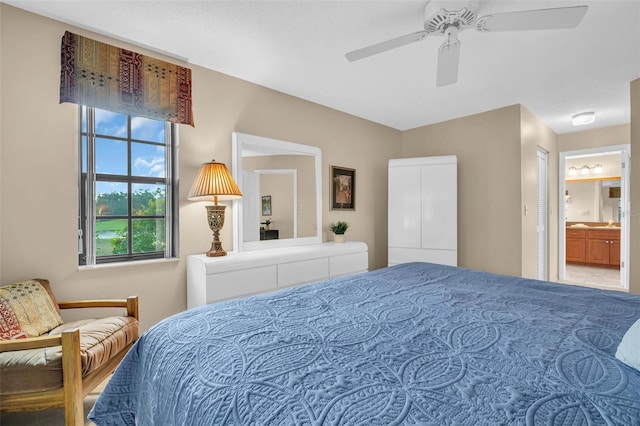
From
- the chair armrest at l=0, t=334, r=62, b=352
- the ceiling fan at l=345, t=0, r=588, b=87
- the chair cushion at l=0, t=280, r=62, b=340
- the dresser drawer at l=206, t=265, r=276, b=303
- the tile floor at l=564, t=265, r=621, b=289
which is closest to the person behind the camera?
the chair armrest at l=0, t=334, r=62, b=352

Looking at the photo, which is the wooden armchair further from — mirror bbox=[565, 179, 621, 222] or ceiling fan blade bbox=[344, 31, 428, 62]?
mirror bbox=[565, 179, 621, 222]

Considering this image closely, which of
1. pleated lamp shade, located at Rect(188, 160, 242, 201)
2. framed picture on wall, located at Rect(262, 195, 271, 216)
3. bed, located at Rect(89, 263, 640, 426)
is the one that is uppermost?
pleated lamp shade, located at Rect(188, 160, 242, 201)

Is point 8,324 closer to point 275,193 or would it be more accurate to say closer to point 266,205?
point 266,205

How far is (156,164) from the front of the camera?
2695mm

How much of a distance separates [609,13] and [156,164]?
3493mm

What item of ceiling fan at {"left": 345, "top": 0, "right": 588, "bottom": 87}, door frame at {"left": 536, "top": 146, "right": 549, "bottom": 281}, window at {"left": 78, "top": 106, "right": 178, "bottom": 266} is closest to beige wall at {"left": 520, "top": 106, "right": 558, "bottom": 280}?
door frame at {"left": 536, "top": 146, "right": 549, "bottom": 281}

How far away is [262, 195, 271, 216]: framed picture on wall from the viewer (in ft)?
10.7

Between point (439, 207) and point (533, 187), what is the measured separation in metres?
1.28

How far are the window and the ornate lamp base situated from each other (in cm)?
31

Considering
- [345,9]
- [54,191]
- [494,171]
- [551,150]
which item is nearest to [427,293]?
[345,9]

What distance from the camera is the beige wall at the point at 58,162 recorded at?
1991 millimetres

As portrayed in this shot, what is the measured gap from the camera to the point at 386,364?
90 centimetres

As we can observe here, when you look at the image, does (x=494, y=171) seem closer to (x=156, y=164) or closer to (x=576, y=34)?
(x=576, y=34)

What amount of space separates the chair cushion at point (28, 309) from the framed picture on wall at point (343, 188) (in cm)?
284
